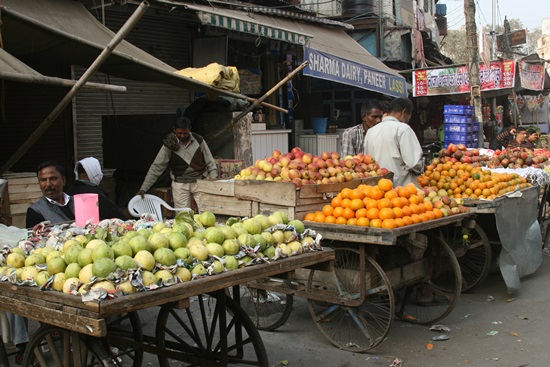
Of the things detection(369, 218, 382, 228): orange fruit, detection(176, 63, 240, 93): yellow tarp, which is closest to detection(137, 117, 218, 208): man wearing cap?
detection(176, 63, 240, 93): yellow tarp

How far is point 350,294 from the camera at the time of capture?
5582mm

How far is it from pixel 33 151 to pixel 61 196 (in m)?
4.42

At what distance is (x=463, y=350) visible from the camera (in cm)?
555

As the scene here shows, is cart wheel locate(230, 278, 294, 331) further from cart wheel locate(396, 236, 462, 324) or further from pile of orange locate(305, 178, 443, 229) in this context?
cart wheel locate(396, 236, 462, 324)

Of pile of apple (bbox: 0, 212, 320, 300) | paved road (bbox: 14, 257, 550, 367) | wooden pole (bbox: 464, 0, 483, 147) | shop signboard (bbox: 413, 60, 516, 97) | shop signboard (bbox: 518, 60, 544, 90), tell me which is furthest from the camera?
shop signboard (bbox: 518, 60, 544, 90)

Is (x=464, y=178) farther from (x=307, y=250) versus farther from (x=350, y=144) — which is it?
(x=307, y=250)

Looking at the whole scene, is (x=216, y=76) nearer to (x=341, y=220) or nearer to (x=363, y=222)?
(x=341, y=220)

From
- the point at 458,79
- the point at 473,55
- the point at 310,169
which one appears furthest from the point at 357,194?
the point at 458,79

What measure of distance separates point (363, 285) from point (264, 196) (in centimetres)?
125

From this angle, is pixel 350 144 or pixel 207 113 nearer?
pixel 350 144

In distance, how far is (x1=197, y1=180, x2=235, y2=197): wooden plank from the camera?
6246 mm

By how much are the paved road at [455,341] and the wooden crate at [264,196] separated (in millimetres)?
1193

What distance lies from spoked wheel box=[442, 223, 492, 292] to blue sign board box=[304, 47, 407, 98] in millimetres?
4798

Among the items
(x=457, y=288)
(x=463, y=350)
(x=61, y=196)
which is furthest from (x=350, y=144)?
(x=61, y=196)
